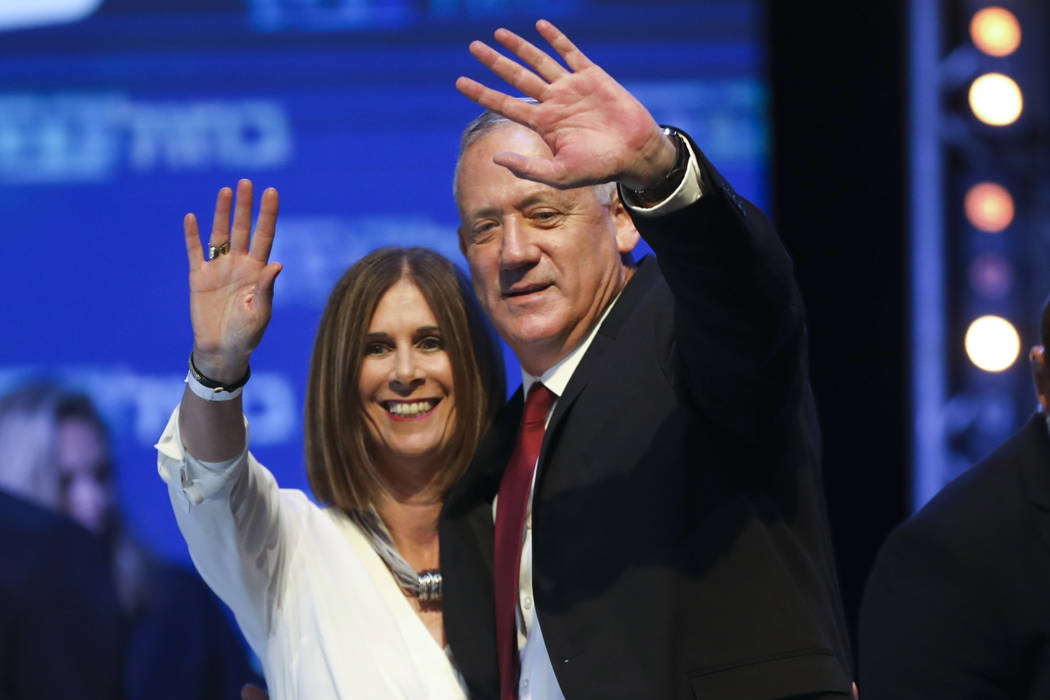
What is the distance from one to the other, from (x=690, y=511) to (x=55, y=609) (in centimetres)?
237

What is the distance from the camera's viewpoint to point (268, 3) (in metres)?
3.77

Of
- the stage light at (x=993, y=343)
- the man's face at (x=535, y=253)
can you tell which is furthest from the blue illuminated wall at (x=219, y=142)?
the man's face at (x=535, y=253)

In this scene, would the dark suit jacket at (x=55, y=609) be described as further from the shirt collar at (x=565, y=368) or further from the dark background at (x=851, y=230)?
the dark background at (x=851, y=230)

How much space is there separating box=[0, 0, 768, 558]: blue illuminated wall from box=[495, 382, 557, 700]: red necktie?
4.89ft

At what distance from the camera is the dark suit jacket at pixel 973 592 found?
5.49 ft

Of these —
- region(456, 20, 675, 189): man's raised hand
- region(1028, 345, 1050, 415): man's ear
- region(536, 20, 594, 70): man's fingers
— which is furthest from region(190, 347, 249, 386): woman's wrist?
region(1028, 345, 1050, 415): man's ear

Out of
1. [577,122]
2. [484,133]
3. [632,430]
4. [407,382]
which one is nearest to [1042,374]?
[632,430]

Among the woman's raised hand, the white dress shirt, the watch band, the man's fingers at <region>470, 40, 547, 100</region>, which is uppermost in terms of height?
the man's fingers at <region>470, 40, 547, 100</region>

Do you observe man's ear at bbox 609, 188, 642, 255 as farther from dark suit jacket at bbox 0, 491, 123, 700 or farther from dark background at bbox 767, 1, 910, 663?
dark suit jacket at bbox 0, 491, 123, 700

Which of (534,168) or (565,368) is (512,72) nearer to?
(534,168)

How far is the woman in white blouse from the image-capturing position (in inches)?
83.4

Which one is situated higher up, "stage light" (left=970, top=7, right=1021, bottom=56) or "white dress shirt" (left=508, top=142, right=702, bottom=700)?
"stage light" (left=970, top=7, right=1021, bottom=56)

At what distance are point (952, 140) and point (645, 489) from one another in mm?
2281

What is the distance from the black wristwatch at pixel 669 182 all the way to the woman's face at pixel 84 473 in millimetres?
2452
